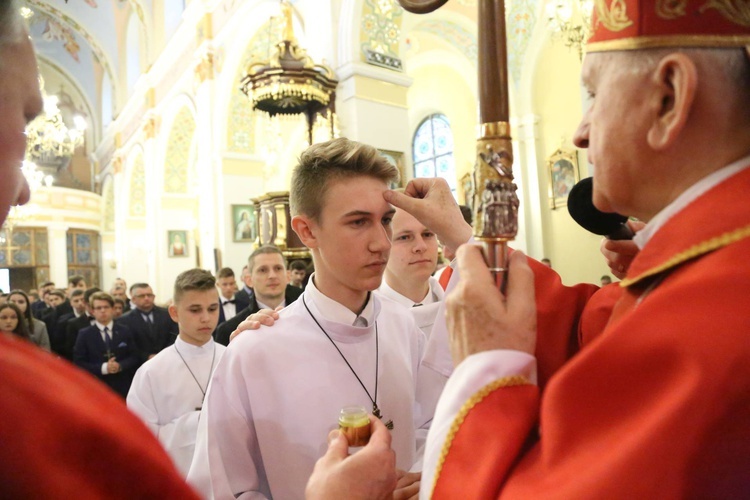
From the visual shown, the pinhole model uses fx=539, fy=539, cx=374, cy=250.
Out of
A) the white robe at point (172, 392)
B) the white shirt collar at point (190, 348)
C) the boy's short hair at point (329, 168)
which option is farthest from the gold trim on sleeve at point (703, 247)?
the white shirt collar at point (190, 348)

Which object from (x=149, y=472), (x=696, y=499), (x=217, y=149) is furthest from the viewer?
(x=217, y=149)

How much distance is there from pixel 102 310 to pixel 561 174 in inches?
390

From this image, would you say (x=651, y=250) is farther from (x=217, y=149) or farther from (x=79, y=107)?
(x=79, y=107)

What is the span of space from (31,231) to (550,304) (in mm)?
27815

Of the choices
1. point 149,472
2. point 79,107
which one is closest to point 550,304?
point 149,472

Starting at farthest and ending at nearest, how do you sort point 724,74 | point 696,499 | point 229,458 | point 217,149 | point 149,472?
point 217,149
point 229,458
point 724,74
point 696,499
point 149,472

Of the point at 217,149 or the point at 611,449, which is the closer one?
the point at 611,449

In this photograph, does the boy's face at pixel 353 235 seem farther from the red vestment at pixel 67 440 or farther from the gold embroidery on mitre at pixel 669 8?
the red vestment at pixel 67 440

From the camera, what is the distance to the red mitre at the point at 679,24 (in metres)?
0.90

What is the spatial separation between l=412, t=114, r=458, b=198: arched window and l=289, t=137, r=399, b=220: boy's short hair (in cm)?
1363

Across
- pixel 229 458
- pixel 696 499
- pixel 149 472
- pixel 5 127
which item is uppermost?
pixel 5 127

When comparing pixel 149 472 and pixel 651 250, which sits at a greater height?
pixel 651 250

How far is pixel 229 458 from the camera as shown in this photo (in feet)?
5.46

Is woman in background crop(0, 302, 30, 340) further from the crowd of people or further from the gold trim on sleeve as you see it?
the gold trim on sleeve
